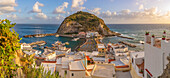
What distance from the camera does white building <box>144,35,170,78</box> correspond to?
571 centimetres

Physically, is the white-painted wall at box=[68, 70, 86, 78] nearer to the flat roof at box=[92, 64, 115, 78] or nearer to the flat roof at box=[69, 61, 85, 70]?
the flat roof at box=[69, 61, 85, 70]

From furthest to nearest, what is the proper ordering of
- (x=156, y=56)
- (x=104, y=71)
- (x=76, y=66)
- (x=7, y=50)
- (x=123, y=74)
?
(x=76, y=66)
(x=123, y=74)
(x=104, y=71)
(x=156, y=56)
(x=7, y=50)

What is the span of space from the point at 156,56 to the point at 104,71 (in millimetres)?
6079

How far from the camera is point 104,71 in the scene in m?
12.0

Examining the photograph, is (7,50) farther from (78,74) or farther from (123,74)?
(123,74)

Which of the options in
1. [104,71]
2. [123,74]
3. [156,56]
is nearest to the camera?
[156,56]

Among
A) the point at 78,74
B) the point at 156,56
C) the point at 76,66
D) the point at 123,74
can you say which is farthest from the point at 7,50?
the point at 123,74

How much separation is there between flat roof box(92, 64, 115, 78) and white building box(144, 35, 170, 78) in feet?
12.7

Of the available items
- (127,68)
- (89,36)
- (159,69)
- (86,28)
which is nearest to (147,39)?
(159,69)

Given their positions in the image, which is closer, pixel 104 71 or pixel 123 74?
pixel 104 71

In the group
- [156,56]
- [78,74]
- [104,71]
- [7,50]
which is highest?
[7,50]

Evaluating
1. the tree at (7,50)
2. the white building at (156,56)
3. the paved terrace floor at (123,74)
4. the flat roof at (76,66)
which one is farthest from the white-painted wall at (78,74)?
the tree at (7,50)

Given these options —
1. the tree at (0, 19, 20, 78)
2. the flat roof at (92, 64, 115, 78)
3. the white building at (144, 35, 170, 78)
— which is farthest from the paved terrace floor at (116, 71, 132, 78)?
the tree at (0, 19, 20, 78)

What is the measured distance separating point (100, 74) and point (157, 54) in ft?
19.4
